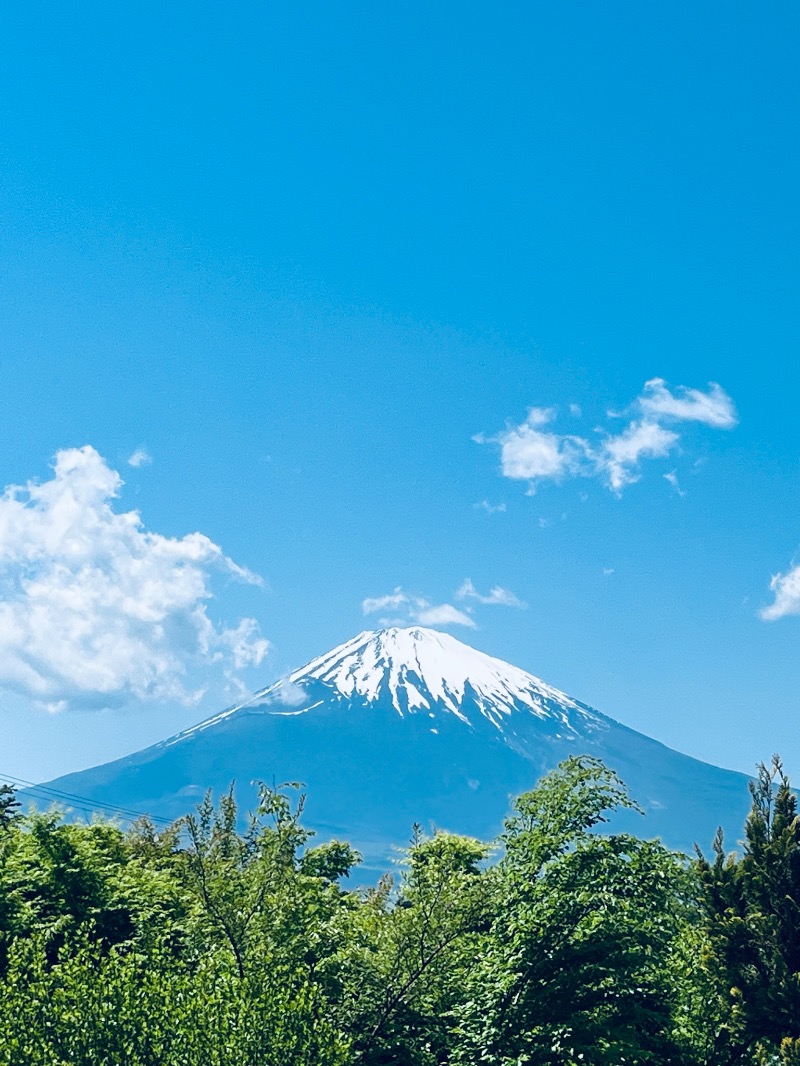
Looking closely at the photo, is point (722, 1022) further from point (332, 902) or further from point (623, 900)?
point (332, 902)

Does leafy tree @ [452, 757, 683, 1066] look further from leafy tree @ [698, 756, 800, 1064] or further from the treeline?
leafy tree @ [698, 756, 800, 1064]

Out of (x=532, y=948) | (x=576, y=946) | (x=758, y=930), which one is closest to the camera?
(x=576, y=946)

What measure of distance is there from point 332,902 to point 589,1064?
375 inches

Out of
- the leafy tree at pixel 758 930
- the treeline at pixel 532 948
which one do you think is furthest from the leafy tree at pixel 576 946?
the leafy tree at pixel 758 930

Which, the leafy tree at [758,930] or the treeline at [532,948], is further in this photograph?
the leafy tree at [758,930]

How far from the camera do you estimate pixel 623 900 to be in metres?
21.9

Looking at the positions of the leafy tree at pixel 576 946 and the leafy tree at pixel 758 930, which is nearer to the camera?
the leafy tree at pixel 576 946

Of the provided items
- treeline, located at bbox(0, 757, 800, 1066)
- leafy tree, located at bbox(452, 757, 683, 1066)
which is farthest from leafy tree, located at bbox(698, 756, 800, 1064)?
leafy tree, located at bbox(452, 757, 683, 1066)

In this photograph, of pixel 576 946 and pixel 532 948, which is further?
pixel 532 948

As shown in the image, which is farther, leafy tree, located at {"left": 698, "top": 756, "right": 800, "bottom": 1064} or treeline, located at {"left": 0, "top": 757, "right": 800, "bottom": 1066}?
leafy tree, located at {"left": 698, "top": 756, "right": 800, "bottom": 1064}

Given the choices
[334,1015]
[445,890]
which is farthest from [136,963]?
[445,890]

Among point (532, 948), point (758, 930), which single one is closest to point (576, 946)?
point (532, 948)

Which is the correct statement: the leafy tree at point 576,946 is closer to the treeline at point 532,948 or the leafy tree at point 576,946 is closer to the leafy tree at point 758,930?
the treeline at point 532,948

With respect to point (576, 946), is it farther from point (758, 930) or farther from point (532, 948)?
point (758, 930)
